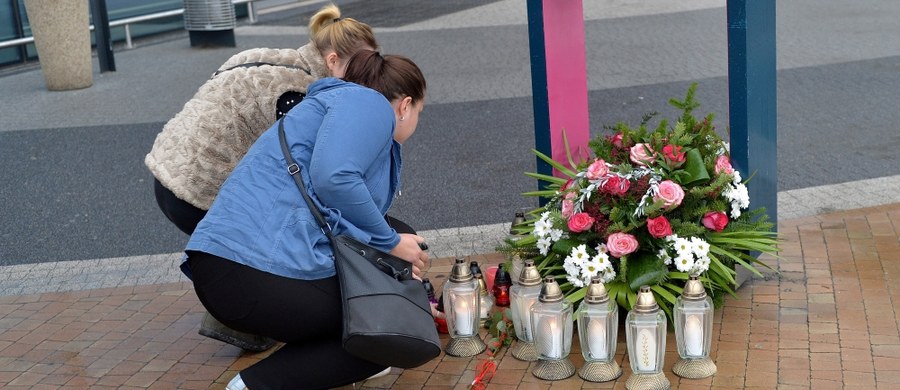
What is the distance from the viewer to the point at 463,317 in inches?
166

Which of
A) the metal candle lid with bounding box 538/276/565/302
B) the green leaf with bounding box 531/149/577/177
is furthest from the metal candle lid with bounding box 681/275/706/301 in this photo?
the green leaf with bounding box 531/149/577/177

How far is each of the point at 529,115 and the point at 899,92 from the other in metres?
→ 2.84

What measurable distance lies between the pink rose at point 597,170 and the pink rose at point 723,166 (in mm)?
460

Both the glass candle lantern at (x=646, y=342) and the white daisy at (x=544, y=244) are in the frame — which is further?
the white daisy at (x=544, y=244)

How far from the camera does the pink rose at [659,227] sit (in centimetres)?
417

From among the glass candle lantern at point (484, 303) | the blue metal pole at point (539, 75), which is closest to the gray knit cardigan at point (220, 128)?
the glass candle lantern at point (484, 303)

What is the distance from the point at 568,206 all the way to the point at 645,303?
768mm

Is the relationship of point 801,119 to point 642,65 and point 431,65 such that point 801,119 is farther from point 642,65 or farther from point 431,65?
point 431,65

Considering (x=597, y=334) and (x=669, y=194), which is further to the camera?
(x=669, y=194)

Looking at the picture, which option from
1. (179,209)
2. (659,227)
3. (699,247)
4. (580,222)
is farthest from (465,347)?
(179,209)

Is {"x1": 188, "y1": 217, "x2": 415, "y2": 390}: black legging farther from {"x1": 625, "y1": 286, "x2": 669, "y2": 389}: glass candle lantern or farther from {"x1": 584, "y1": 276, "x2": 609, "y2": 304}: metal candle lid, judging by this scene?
{"x1": 625, "y1": 286, "x2": 669, "y2": 389}: glass candle lantern

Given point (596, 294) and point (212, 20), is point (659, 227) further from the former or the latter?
point (212, 20)

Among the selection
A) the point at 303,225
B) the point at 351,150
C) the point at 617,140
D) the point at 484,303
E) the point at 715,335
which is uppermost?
the point at 351,150

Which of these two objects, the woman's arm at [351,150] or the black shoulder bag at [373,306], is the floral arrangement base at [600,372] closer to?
the black shoulder bag at [373,306]
